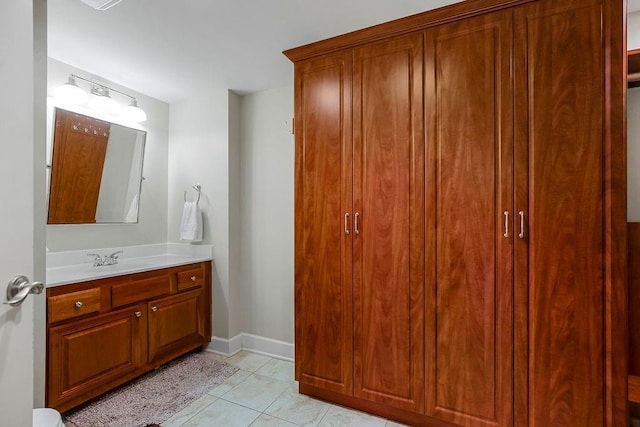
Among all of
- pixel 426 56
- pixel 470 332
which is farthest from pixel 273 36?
pixel 470 332

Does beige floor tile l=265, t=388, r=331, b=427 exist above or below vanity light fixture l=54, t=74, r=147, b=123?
below

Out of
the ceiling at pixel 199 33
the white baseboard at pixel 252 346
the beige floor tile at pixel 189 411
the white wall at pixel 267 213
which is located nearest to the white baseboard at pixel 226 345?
the white baseboard at pixel 252 346

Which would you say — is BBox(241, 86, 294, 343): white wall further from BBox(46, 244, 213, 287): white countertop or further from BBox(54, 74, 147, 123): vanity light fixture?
BBox(54, 74, 147, 123): vanity light fixture

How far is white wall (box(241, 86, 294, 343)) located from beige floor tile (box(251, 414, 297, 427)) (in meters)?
0.82

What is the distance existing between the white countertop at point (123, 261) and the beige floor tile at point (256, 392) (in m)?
1.07

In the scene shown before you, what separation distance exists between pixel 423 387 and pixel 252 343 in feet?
5.39

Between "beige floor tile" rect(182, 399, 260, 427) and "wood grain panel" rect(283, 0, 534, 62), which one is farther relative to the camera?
"beige floor tile" rect(182, 399, 260, 427)

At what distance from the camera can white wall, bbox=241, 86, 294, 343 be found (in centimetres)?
268

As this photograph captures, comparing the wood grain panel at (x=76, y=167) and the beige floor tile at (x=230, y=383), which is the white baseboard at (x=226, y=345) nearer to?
the beige floor tile at (x=230, y=383)

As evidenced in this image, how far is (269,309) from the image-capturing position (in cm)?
275

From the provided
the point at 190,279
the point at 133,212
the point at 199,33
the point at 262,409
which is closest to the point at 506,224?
the point at 262,409

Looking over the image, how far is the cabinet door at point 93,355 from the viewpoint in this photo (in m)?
1.76

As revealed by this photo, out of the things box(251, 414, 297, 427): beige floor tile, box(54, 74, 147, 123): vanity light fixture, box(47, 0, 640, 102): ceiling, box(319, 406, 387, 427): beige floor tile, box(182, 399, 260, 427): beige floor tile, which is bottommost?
box(319, 406, 387, 427): beige floor tile

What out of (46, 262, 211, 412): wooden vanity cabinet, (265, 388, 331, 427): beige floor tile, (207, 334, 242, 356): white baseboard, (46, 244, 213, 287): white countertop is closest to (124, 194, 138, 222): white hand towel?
(46, 244, 213, 287): white countertop
